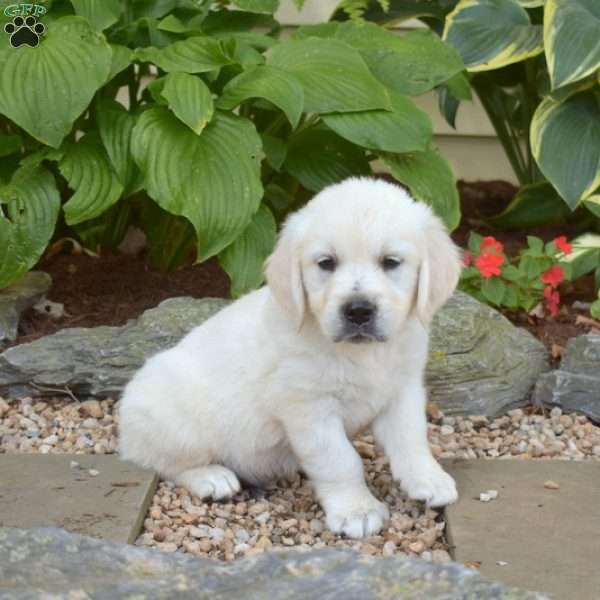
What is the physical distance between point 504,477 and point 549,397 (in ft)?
2.66

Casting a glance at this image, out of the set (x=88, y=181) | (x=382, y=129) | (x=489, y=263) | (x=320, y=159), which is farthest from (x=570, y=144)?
(x=88, y=181)

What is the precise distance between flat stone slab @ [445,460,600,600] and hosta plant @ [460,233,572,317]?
121 cm

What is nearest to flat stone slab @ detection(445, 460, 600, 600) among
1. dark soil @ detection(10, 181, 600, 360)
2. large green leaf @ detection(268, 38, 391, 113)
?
dark soil @ detection(10, 181, 600, 360)

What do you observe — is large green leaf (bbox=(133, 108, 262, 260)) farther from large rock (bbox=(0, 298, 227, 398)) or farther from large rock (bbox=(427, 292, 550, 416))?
large rock (bbox=(427, 292, 550, 416))

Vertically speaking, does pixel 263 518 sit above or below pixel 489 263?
below

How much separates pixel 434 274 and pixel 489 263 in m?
1.46

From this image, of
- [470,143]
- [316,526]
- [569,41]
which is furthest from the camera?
[470,143]

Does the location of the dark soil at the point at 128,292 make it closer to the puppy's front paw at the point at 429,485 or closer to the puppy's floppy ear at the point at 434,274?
the puppy's front paw at the point at 429,485

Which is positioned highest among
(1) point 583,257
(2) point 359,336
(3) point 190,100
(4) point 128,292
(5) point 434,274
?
(3) point 190,100

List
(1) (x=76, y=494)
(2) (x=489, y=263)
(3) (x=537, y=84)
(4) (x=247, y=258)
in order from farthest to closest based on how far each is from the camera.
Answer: (3) (x=537, y=84), (2) (x=489, y=263), (4) (x=247, y=258), (1) (x=76, y=494)

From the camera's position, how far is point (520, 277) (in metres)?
4.87

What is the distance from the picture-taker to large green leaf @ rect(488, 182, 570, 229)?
5801mm

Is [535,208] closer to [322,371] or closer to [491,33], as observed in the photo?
[491,33]

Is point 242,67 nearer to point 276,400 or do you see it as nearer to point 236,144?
point 236,144
